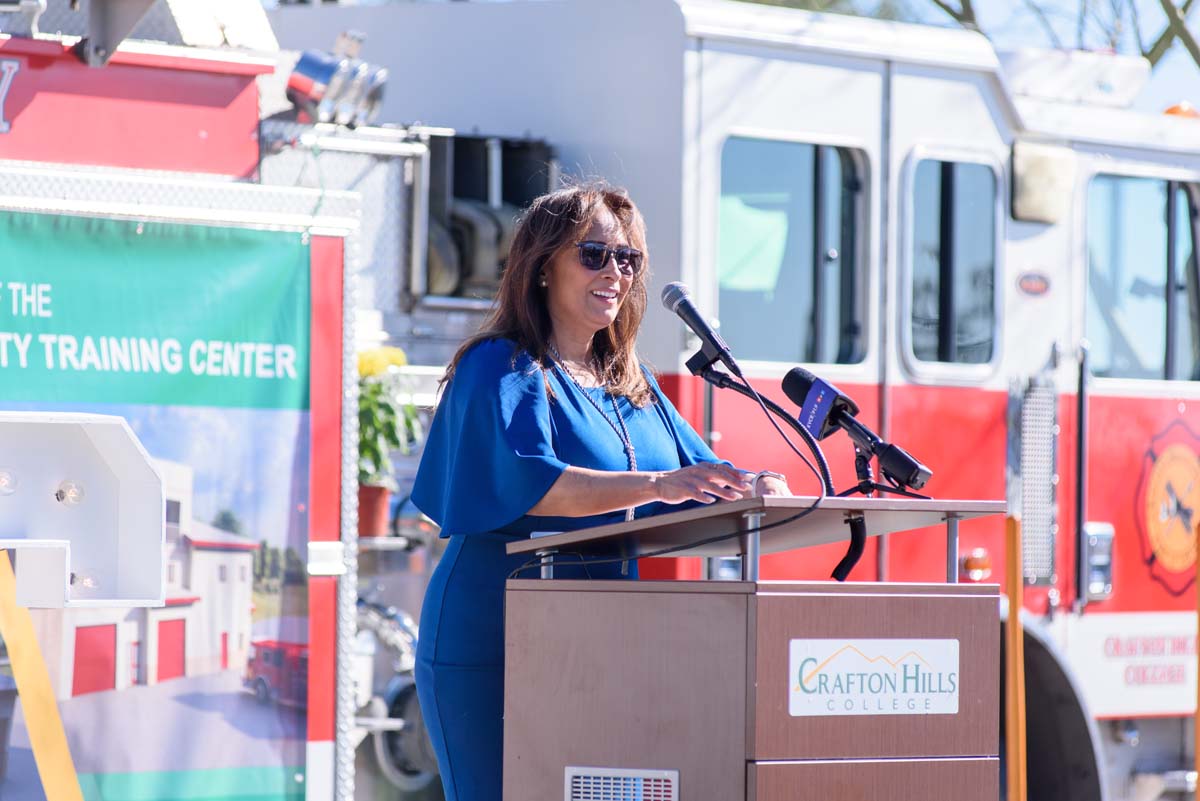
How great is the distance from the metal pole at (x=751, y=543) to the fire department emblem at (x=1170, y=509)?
368 centimetres

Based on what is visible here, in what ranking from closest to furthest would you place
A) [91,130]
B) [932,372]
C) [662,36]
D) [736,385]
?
[736,385] → [91,130] → [662,36] → [932,372]

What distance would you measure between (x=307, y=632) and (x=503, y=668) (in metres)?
1.70

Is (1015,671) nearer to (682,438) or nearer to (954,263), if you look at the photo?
(954,263)

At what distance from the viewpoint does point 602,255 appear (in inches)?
120

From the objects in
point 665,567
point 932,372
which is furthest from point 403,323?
point 932,372

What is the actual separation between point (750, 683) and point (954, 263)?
3.46 metres

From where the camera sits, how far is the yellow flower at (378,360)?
4969 millimetres

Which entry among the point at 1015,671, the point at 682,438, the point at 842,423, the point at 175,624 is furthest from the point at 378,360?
the point at 842,423

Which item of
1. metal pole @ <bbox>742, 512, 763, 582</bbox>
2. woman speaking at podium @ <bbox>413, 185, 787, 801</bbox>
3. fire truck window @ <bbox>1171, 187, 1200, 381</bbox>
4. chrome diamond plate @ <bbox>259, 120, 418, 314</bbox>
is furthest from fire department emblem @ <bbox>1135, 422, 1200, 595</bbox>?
metal pole @ <bbox>742, 512, 763, 582</bbox>

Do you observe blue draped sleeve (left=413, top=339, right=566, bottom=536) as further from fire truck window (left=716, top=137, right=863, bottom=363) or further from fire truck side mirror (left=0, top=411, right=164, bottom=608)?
fire truck window (left=716, top=137, right=863, bottom=363)

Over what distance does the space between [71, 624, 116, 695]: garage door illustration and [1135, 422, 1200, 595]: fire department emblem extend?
3.51 m

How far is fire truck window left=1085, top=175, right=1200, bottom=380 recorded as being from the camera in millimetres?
5934

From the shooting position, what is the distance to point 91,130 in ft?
14.5

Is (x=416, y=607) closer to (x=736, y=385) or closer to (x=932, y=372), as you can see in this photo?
(x=932, y=372)
